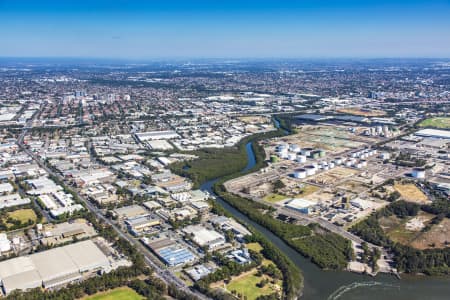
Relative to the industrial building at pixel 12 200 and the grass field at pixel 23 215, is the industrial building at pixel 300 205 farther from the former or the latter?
the industrial building at pixel 12 200

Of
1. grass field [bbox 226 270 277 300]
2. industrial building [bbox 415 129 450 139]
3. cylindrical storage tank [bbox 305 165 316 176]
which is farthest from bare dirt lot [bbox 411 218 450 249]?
industrial building [bbox 415 129 450 139]

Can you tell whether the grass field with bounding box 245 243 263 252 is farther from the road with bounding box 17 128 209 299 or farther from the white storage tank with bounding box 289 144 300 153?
the white storage tank with bounding box 289 144 300 153

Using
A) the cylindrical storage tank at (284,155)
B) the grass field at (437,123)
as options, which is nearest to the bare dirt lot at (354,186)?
the cylindrical storage tank at (284,155)

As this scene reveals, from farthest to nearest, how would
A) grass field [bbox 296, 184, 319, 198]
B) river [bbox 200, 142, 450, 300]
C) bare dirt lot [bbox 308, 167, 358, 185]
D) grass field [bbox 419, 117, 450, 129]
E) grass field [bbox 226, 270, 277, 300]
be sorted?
grass field [bbox 419, 117, 450, 129] < bare dirt lot [bbox 308, 167, 358, 185] < grass field [bbox 296, 184, 319, 198] < river [bbox 200, 142, 450, 300] < grass field [bbox 226, 270, 277, 300]

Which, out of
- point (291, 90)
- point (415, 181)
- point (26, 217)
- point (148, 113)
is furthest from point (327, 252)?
point (291, 90)

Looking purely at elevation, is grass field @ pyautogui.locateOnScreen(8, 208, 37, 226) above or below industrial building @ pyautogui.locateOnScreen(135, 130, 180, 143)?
below

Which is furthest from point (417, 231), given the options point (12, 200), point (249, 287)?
point (12, 200)
